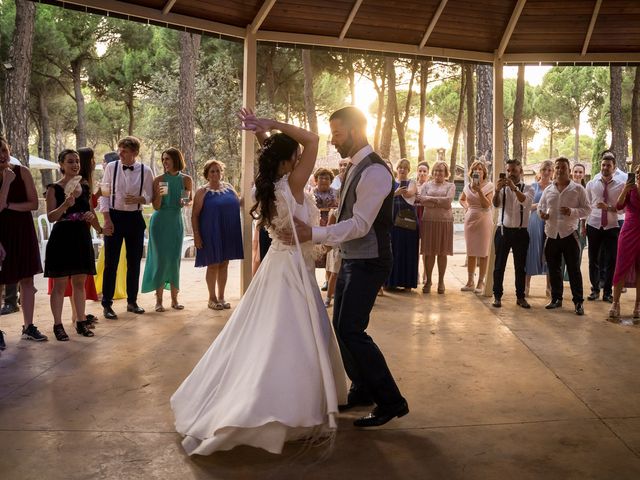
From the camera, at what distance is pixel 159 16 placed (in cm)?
657

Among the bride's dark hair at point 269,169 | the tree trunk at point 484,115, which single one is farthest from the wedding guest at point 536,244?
the tree trunk at point 484,115

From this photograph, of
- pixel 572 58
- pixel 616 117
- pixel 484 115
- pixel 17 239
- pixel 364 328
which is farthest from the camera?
pixel 616 117

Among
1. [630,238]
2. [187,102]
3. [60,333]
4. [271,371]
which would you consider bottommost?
[60,333]

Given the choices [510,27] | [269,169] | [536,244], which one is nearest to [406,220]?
[536,244]

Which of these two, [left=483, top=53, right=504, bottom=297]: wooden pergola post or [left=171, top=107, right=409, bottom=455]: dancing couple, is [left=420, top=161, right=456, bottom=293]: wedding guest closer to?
[left=483, top=53, right=504, bottom=297]: wooden pergola post

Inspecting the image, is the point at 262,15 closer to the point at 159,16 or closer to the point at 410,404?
the point at 159,16

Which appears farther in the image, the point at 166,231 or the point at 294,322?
the point at 166,231

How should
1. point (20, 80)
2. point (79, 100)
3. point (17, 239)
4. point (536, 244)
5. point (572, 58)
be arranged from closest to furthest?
point (17, 239) < point (572, 58) < point (536, 244) < point (20, 80) < point (79, 100)

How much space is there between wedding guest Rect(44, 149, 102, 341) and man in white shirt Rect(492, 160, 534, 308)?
4602mm

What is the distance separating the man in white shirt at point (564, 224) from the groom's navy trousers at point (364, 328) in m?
4.37

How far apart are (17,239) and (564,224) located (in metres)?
5.76

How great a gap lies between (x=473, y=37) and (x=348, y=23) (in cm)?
169

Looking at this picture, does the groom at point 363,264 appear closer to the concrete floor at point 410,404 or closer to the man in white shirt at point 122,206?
the concrete floor at point 410,404

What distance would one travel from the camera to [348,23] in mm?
7387
